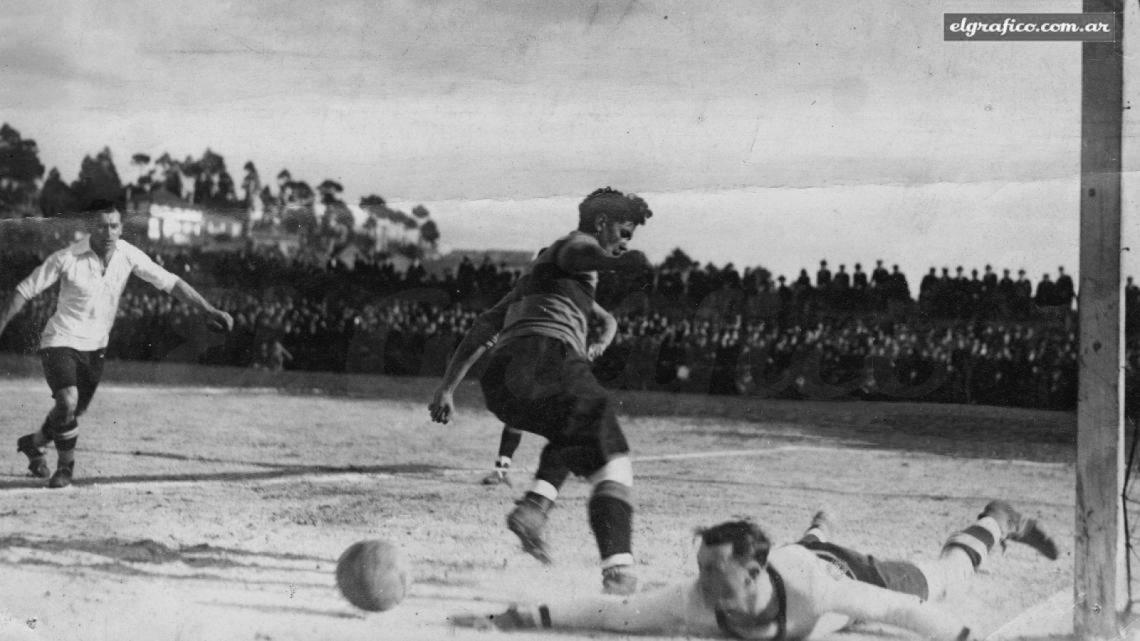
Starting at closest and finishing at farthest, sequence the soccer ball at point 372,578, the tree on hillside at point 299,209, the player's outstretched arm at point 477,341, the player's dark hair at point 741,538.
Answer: the player's dark hair at point 741,538
the soccer ball at point 372,578
the player's outstretched arm at point 477,341
the tree on hillside at point 299,209

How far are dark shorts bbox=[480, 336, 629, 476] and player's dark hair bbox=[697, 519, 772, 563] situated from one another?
40 centimetres

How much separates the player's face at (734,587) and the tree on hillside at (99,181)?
263 cm

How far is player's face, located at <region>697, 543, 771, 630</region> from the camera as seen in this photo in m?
3.45

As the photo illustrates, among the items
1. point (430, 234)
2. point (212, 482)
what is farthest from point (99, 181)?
point (430, 234)

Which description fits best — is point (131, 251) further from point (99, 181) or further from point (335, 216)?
point (335, 216)

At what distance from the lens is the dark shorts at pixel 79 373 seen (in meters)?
4.35

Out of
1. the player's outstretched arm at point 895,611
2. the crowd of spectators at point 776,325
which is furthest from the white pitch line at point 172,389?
the player's outstretched arm at point 895,611

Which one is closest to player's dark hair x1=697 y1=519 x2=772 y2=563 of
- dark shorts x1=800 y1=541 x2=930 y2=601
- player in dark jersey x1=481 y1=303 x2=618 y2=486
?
dark shorts x1=800 y1=541 x2=930 y2=601

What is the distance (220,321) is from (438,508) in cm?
113

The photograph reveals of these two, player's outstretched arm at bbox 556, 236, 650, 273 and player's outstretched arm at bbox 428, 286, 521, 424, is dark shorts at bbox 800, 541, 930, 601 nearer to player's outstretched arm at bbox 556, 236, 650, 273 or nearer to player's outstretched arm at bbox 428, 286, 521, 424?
player's outstretched arm at bbox 556, 236, 650, 273

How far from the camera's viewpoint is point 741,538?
11.8ft

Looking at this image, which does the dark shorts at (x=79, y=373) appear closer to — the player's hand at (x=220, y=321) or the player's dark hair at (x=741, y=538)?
the player's hand at (x=220, y=321)

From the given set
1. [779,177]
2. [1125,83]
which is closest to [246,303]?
[779,177]

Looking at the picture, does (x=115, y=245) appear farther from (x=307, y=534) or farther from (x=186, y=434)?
(x=307, y=534)
